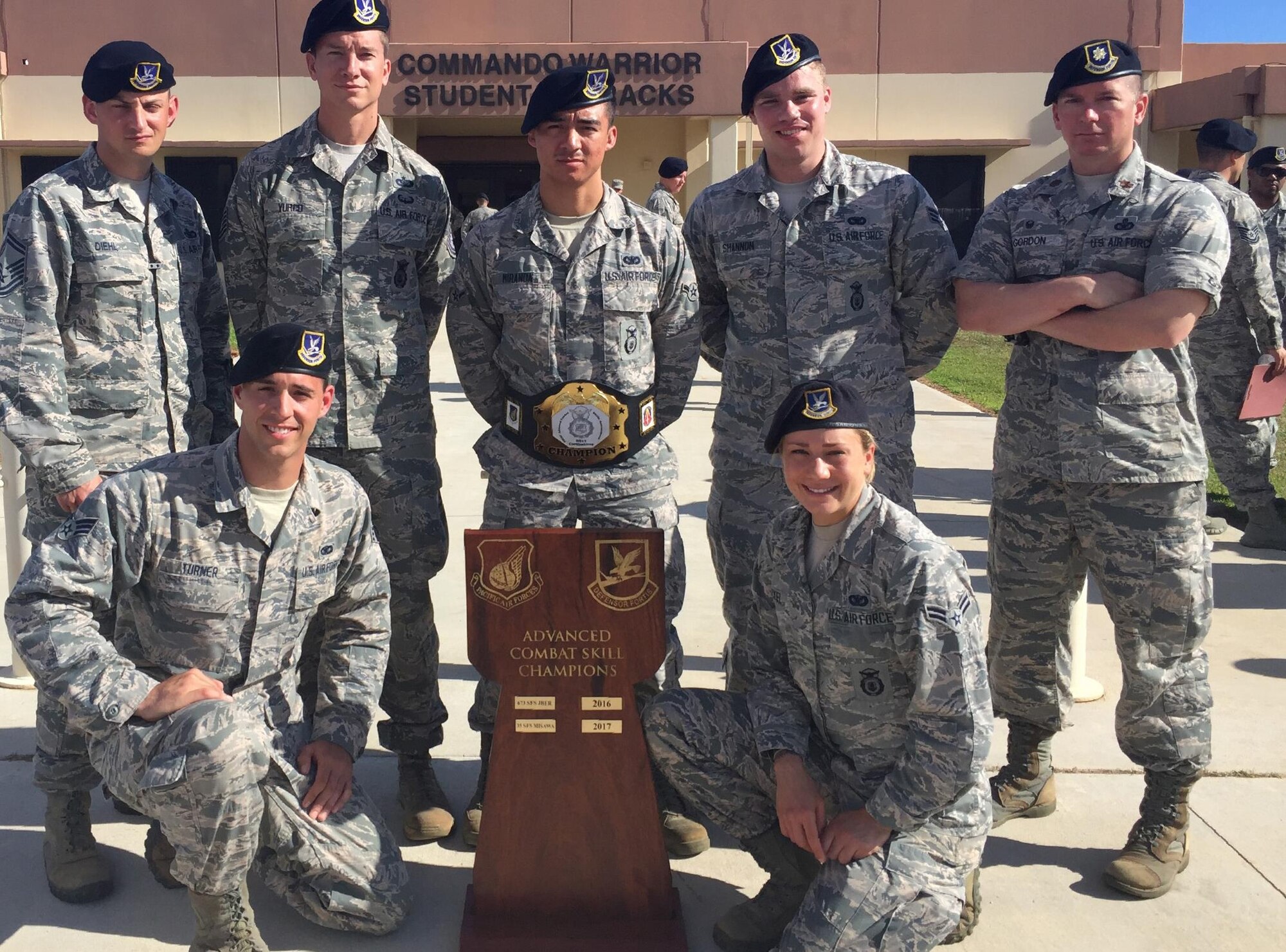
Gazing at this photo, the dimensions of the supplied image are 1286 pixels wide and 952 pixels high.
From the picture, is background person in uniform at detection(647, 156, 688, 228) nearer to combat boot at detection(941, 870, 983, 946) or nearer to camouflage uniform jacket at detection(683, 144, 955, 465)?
camouflage uniform jacket at detection(683, 144, 955, 465)

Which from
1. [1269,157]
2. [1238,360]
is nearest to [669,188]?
[1269,157]

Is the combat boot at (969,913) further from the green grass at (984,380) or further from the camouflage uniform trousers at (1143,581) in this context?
the green grass at (984,380)

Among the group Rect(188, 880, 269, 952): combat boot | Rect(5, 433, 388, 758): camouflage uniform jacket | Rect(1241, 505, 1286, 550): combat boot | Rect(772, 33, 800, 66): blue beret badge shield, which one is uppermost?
Rect(772, 33, 800, 66): blue beret badge shield

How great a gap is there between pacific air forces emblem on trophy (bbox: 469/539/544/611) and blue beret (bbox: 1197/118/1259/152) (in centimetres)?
508

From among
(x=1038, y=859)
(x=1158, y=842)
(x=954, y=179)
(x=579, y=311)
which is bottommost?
(x=1038, y=859)

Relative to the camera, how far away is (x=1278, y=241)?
277 inches

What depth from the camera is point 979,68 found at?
22.7 m

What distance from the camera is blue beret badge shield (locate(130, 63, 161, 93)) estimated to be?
3.61 meters

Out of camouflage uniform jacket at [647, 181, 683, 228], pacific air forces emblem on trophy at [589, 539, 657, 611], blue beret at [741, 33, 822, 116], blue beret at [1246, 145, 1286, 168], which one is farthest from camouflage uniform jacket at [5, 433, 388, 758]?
camouflage uniform jacket at [647, 181, 683, 228]

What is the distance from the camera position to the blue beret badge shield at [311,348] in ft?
10.2

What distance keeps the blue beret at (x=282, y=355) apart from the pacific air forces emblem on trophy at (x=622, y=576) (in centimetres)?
82

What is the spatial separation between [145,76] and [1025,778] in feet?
10.4

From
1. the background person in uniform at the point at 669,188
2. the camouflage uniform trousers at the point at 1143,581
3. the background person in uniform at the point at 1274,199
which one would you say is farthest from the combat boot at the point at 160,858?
the background person in uniform at the point at 669,188

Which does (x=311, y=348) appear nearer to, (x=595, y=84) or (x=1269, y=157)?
(x=595, y=84)
